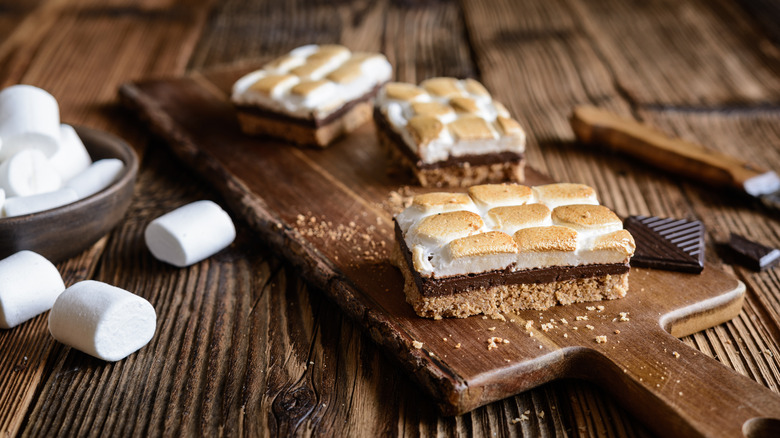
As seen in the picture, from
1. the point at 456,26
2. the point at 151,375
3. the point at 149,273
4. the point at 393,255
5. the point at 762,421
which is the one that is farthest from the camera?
the point at 456,26

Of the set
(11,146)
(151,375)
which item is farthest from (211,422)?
(11,146)

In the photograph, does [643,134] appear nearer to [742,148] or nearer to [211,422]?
[742,148]

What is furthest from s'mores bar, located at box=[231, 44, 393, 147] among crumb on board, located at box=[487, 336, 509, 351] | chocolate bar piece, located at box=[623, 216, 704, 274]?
crumb on board, located at box=[487, 336, 509, 351]

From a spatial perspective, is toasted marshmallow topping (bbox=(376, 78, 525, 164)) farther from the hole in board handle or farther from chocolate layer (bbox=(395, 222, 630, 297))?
the hole in board handle

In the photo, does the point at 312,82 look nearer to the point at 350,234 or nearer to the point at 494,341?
the point at 350,234

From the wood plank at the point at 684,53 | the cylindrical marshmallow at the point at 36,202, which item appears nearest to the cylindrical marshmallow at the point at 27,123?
the cylindrical marshmallow at the point at 36,202
